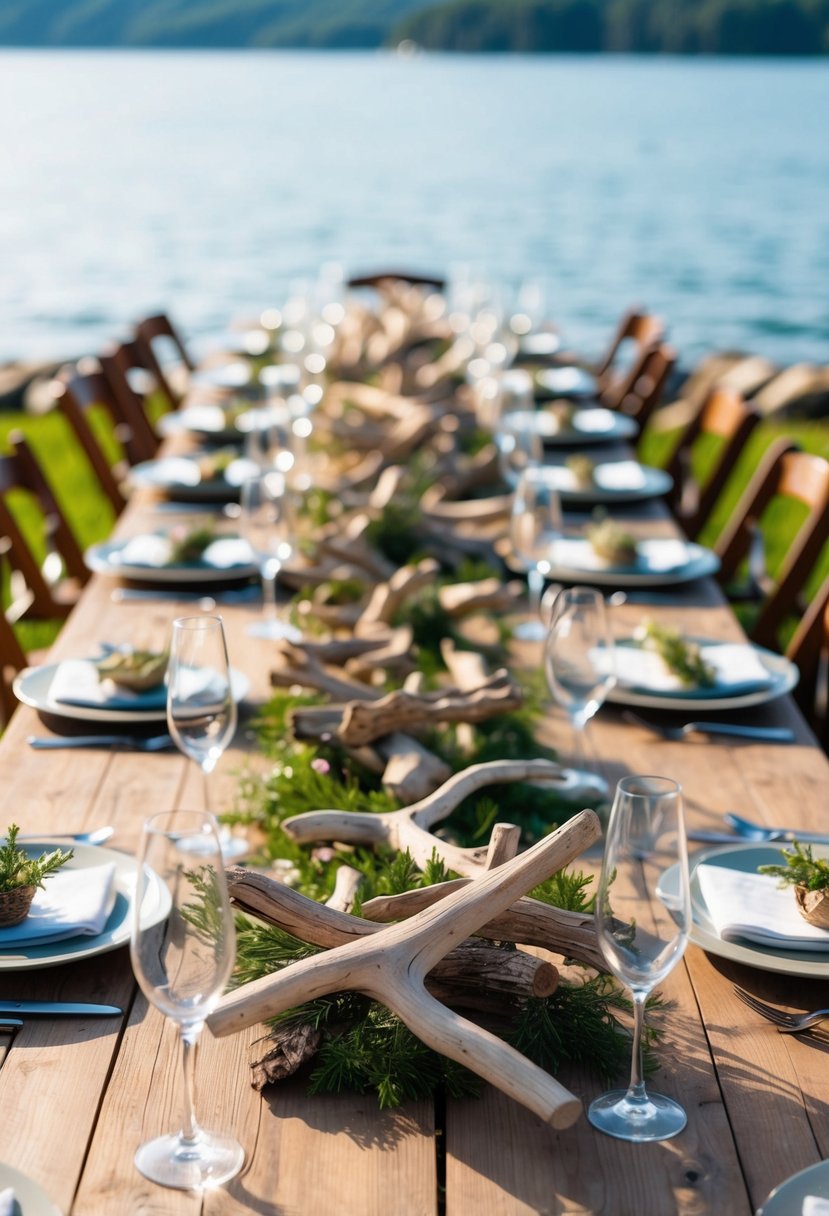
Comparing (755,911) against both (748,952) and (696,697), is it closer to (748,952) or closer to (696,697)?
(748,952)

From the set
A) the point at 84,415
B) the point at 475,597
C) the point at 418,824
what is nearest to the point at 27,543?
the point at 84,415

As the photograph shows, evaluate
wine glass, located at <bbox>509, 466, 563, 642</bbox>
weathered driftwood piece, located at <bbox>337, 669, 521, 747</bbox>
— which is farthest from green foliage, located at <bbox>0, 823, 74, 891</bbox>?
wine glass, located at <bbox>509, 466, 563, 642</bbox>

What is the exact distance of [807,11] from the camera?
62.6 meters

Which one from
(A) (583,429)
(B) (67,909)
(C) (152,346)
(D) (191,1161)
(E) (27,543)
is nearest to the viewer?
(D) (191,1161)

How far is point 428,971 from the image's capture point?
1467 mm

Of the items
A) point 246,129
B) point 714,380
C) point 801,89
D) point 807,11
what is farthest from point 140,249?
point 801,89

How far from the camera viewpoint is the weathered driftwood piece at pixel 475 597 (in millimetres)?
2902

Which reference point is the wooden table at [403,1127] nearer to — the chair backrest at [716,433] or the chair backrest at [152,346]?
the chair backrest at [716,433]

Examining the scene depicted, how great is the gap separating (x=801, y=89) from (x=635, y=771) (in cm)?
7217

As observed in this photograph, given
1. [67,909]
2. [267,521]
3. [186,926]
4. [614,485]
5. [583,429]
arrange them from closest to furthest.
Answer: [186,926]
[67,909]
[267,521]
[614,485]
[583,429]

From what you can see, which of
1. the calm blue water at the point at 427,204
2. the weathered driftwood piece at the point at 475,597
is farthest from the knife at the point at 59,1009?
the calm blue water at the point at 427,204

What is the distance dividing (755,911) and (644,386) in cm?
462

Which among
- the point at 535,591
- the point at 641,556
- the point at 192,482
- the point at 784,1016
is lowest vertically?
the point at 192,482

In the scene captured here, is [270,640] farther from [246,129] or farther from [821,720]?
[246,129]
